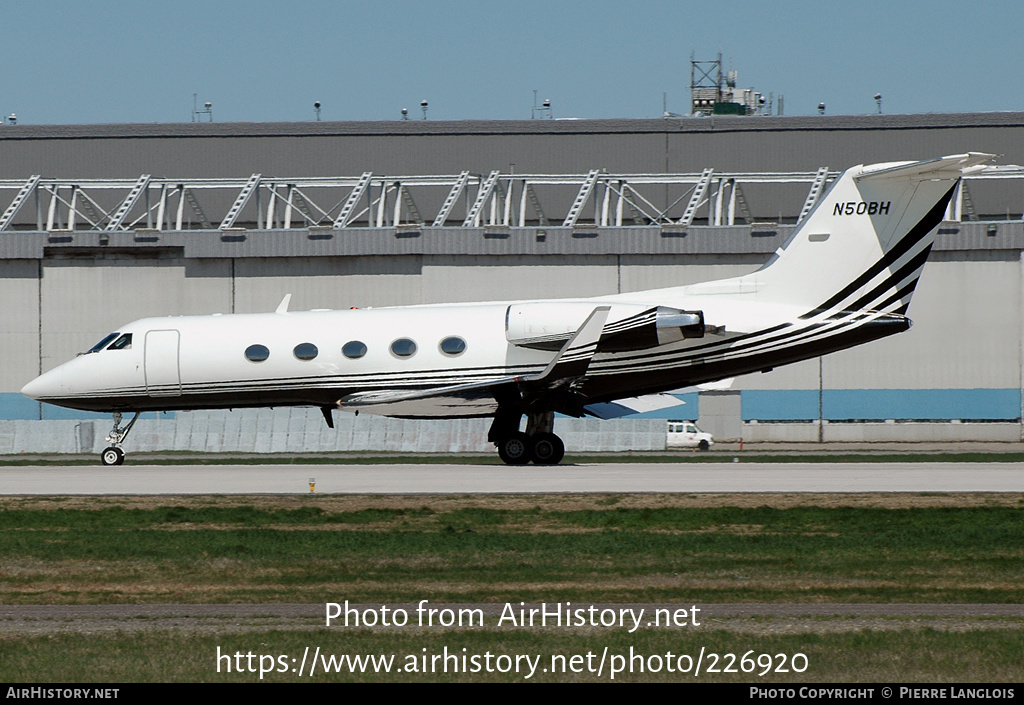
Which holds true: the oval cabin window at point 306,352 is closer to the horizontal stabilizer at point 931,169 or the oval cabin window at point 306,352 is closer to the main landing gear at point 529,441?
the main landing gear at point 529,441

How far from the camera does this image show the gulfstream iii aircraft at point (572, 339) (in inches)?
1032

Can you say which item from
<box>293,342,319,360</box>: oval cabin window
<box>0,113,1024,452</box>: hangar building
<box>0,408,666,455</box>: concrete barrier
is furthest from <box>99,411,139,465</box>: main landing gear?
<box>0,113,1024,452</box>: hangar building

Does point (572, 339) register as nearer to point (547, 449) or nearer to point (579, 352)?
point (579, 352)

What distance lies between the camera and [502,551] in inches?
596

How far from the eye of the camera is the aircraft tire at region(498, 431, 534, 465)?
27.7 meters

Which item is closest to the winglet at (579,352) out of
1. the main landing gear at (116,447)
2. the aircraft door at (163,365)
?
the aircraft door at (163,365)

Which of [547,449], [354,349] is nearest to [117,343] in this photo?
[354,349]

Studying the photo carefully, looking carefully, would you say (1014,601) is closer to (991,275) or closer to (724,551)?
(724,551)

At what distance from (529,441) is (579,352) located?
286 centimetres

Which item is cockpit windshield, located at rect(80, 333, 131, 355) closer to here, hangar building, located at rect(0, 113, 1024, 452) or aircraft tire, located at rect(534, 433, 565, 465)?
aircraft tire, located at rect(534, 433, 565, 465)

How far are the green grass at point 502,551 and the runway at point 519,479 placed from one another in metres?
1.82

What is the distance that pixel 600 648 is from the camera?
937cm

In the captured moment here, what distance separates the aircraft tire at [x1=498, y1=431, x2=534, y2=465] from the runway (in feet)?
1.40
